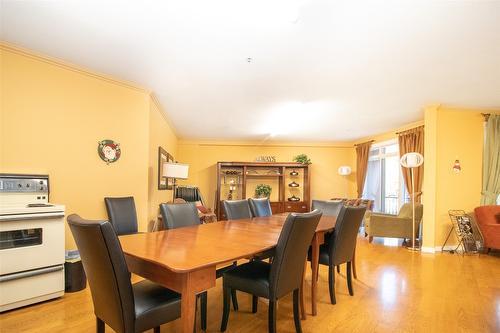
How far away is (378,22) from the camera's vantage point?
2.17 metres

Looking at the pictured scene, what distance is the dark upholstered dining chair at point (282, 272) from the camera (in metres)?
1.81

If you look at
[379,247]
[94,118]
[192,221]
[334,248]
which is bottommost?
[379,247]

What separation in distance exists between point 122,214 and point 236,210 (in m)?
1.41

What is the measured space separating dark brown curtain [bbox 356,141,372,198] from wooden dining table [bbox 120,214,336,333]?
5.61m

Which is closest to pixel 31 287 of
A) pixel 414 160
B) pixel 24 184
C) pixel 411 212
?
pixel 24 184

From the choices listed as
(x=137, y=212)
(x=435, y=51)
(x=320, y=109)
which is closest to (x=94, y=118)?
(x=137, y=212)

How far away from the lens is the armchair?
5082 mm

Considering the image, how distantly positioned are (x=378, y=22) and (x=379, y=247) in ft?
13.3

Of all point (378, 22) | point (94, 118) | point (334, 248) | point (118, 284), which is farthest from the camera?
point (94, 118)

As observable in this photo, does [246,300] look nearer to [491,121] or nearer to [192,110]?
[192,110]

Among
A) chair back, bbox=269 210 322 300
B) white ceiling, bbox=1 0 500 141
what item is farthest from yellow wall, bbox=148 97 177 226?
chair back, bbox=269 210 322 300

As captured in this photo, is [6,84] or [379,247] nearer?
[6,84]

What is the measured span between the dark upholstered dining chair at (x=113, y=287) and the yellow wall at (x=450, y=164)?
15.5ft

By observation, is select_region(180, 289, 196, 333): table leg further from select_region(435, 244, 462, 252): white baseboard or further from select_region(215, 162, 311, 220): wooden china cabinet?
select_region(215, 162, 311, 220): wooden china cabinet
